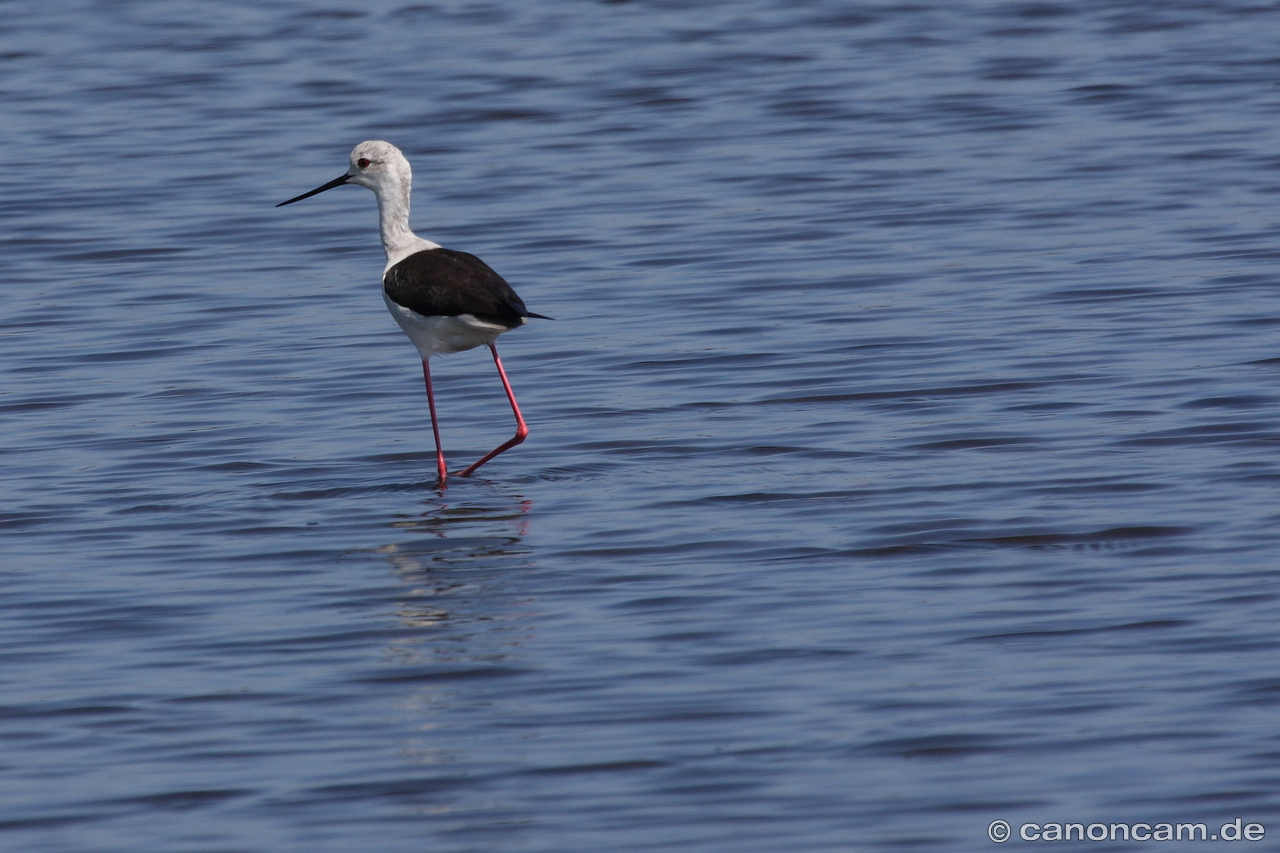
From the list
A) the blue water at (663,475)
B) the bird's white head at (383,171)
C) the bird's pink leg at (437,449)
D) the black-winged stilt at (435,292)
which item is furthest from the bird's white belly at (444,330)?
the bird's white head at (383,171)

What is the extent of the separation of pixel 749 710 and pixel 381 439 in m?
3.98

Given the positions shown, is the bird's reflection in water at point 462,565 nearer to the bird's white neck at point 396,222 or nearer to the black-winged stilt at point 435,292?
the black-winged stilt at point 435,292

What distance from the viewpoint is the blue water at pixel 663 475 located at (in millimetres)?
5512

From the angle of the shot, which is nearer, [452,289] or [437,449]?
[452,289]

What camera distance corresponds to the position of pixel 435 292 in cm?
879

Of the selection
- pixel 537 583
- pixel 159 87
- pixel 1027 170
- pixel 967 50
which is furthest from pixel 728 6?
pixel 537 583

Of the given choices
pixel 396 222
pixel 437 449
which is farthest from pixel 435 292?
pixel 396 222

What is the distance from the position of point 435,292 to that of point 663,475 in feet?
4.03

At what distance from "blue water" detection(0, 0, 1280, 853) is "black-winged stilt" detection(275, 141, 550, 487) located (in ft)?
1.70

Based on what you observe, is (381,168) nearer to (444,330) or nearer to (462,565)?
(444,330)

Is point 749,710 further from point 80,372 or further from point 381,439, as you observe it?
point 80,372

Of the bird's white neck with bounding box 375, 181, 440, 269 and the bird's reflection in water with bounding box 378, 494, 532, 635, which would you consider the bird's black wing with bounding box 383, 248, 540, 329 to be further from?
the bird's reflection in water with bounding box 378, 494, 532, 635

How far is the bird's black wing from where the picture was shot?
8.62 meters

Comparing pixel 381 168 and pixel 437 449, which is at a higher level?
pixel 381 168
